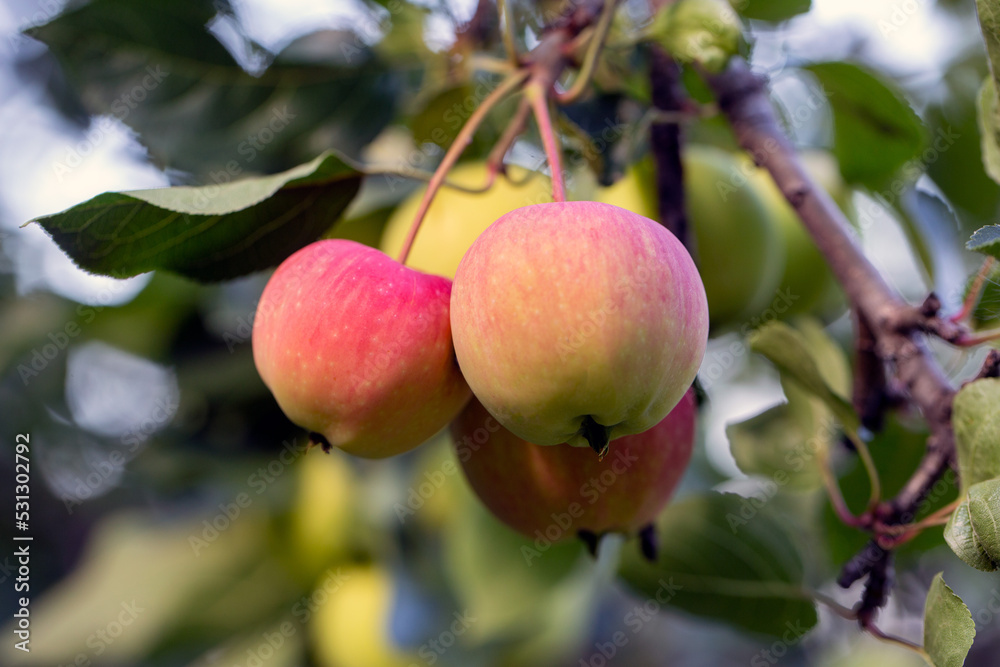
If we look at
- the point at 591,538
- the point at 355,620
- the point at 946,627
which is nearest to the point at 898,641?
the point at 946,627

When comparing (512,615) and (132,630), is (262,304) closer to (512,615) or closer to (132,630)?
(512,615)

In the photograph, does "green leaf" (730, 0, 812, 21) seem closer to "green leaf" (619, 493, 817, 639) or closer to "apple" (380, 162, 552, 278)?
"apple" (380, 162, 552, 278)

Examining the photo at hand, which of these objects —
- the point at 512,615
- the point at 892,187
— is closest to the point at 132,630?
the point at 512,615

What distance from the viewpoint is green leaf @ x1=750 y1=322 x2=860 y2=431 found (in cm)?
60

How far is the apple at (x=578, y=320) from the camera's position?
385mm

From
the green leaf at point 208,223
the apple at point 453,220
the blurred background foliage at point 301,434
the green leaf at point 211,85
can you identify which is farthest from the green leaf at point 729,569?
the green leaf at point 211,85

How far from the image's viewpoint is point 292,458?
1.18 m

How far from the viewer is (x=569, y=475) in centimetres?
51

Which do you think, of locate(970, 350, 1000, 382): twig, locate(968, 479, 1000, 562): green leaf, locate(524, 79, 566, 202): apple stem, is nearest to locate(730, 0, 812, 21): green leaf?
locate(524, 79, 566, 202): apple stem

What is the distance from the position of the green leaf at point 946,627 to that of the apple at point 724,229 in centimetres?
37

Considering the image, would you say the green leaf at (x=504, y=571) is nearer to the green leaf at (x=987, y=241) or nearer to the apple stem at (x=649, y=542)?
the apple stem at (x=649, y=542)

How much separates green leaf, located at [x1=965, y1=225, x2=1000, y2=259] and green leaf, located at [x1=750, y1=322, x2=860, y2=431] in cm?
17

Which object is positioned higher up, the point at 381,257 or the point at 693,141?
the point at 381,257

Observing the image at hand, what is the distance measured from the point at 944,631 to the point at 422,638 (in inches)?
30.4
